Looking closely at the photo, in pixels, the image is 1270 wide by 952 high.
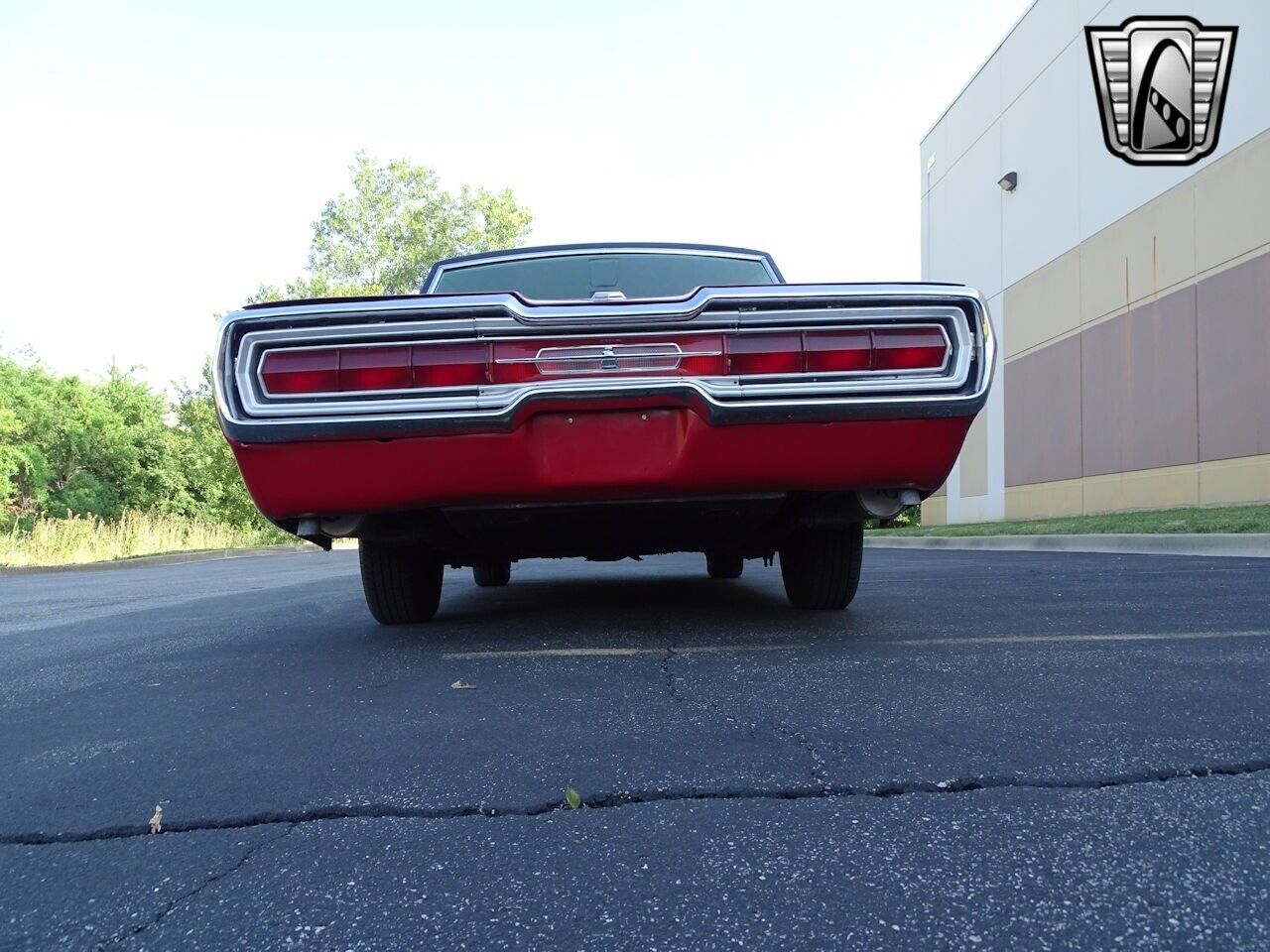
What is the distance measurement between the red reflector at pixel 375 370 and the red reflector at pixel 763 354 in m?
1.03

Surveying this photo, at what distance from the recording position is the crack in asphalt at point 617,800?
1.68 metres

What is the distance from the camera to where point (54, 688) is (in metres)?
3.16

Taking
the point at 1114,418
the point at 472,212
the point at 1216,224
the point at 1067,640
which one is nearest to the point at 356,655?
the point at 1067,640

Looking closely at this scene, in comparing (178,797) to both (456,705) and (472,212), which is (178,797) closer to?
(456,705)

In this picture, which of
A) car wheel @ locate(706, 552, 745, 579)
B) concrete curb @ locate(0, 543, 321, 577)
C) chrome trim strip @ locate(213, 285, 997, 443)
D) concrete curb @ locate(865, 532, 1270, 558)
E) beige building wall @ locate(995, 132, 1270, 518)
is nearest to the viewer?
chrome trim strip @ locate(213, 285, 997, 443)

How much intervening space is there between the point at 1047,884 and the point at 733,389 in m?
1.87

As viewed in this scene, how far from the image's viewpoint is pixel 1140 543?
9211 millimetres

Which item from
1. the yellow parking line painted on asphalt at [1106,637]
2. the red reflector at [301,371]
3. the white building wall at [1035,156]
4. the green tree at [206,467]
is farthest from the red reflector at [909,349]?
the green tree at [206,467]

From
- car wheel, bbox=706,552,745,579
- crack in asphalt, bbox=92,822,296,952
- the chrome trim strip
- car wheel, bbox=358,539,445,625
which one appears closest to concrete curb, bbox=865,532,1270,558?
car wheel, bbox=706,552,745,579

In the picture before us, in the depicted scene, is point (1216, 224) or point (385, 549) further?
point (1216, 224)

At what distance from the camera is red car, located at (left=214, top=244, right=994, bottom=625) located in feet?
9.82

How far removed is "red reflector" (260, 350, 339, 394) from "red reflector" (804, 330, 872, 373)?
1.50 metres

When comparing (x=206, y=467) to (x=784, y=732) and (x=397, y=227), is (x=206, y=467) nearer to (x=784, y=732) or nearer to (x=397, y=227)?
(x=397, y=227)

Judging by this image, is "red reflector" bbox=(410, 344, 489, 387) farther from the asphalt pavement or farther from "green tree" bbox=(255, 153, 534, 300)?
"green tree" bbox=(255, 153, 534, 300)
